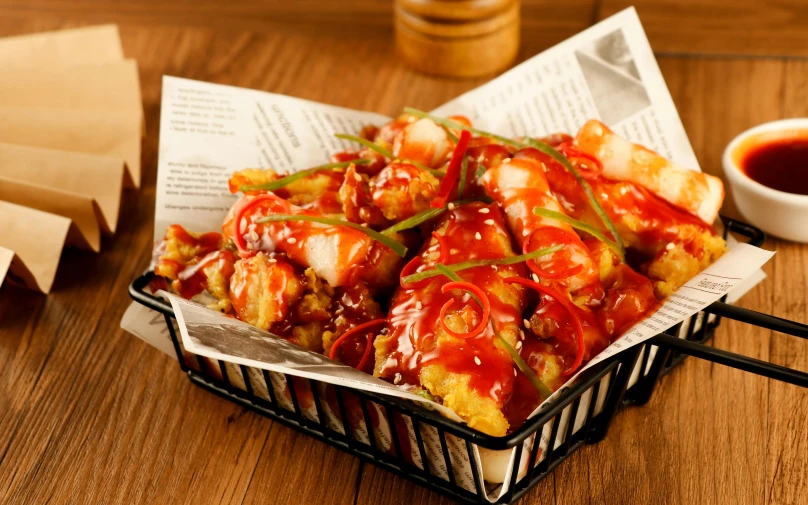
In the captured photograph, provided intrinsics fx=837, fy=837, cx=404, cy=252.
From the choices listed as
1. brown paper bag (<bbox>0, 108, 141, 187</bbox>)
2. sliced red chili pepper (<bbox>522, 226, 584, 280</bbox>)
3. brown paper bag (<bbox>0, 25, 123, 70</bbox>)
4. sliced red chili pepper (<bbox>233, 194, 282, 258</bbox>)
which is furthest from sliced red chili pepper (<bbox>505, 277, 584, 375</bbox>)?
brown paper bag (<bbox>0, 25, 123, 70</bbox>)

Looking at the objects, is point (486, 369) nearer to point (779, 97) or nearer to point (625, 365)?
point (625, 365)

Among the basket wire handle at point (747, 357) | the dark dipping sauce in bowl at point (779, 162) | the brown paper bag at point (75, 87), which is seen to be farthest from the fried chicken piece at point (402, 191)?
the brown paper bag at point (75, 87)

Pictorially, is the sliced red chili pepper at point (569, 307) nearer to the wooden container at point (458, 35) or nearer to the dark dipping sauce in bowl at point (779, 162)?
the dark dipping sauce in bowl at point (779, 162)

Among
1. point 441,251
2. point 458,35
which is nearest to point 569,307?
point 441,251

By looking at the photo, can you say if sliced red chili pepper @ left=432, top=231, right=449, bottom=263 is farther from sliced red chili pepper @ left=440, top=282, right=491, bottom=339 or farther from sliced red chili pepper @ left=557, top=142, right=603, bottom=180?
sliced red chili pepper @ left=557, top=142, right=603, bottom=180

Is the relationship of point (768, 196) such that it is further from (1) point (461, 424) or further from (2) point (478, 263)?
(1) point (461, 424)
